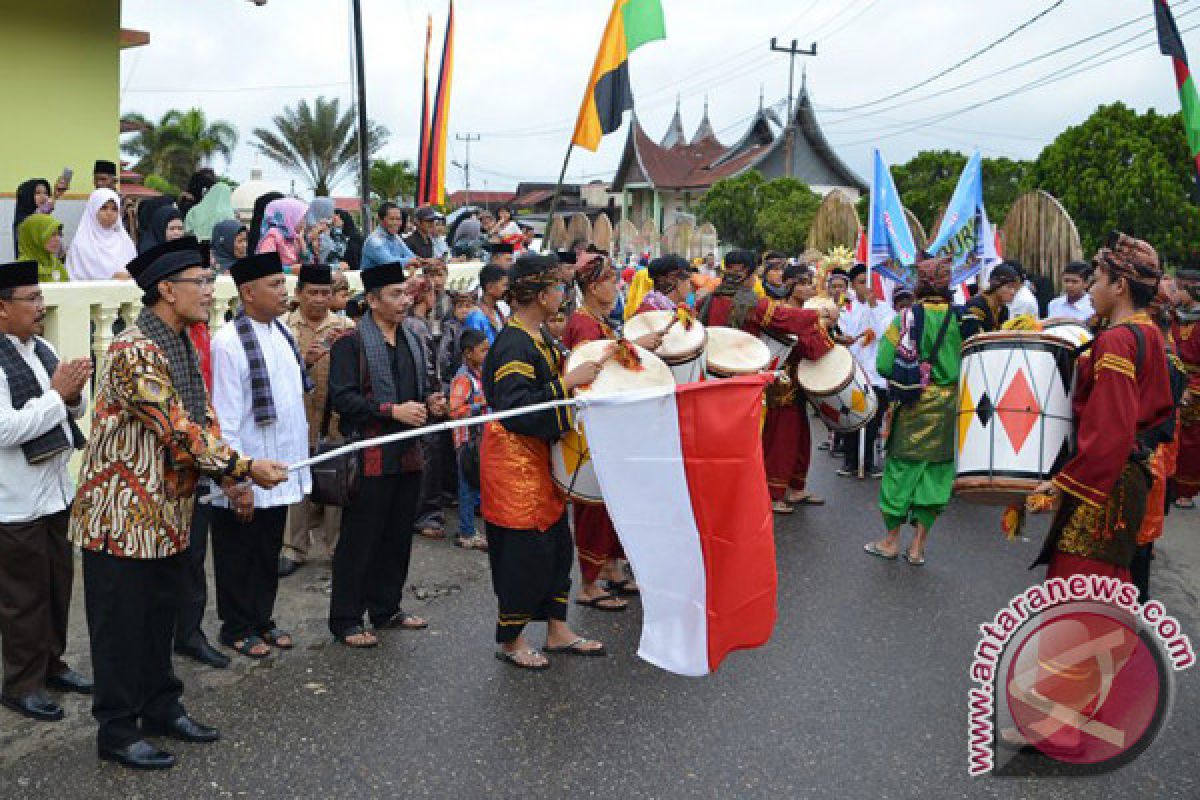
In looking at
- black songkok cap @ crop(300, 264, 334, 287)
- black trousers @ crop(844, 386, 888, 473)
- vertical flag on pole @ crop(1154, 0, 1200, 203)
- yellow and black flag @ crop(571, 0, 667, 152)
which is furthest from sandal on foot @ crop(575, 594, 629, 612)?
yellow and black flag @ crop(571, 0, 667, 152)

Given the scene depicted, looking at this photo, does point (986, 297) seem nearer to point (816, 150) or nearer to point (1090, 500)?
point (1090, 500)

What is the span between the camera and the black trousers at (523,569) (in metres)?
4.84

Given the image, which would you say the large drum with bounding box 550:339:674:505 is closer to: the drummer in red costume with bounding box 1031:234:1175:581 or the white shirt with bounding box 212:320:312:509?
the white shirt with bounding box 212:320:312:509

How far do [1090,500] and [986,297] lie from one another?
371 centimetres

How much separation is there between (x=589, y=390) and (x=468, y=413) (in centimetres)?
219

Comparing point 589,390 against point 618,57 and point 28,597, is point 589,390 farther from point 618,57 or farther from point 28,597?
point 618,57

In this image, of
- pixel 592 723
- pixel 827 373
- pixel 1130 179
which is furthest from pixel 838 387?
pixel 1130 179

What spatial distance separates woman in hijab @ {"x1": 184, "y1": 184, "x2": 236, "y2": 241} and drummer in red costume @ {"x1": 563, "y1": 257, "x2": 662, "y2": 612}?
5.27m

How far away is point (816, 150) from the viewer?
177 feet

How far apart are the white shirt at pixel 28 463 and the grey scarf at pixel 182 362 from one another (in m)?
0.52

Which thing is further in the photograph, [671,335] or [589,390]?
[671,335]

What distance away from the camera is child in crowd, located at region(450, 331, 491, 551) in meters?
6.61

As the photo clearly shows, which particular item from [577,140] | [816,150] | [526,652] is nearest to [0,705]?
[526,652]

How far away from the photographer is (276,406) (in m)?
4.85
